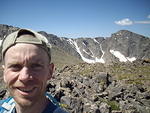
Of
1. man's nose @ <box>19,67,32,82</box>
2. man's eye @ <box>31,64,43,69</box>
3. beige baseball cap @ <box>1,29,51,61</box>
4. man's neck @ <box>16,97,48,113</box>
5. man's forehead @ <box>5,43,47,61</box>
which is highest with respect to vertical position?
beige baseball cap @ <box>1,29,51,61</box>

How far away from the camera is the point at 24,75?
411cm

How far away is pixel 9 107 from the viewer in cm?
473

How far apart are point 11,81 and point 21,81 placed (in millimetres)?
234

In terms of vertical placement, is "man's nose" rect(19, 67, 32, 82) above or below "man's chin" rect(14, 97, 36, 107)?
above

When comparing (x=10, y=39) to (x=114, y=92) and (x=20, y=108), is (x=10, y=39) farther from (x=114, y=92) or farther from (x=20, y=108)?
(x=114, y=92)

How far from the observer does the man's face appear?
4141 millimetres

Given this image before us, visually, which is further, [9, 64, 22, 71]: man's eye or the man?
[9, 64, 22, 71]: man's eye

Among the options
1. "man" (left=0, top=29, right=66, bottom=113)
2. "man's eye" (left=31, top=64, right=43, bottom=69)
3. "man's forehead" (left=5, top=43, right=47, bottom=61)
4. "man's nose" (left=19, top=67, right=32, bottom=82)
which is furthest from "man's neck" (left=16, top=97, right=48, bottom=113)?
"man's forehead" (left=5, top=43, right=47, bottom=61)

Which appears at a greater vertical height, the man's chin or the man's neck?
the man's chin

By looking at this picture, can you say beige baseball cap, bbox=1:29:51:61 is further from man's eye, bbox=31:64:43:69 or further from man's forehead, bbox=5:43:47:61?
man's eye, bbox=31:64:43:69

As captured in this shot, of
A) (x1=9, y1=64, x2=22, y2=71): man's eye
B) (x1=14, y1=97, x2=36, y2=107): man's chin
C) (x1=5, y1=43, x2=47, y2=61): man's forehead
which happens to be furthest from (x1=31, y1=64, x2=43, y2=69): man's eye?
(x1=14, y1=97, x2=36, y2=107): man's chin

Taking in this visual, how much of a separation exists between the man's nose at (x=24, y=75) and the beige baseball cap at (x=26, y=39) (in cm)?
48

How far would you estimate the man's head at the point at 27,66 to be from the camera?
13.6 ft

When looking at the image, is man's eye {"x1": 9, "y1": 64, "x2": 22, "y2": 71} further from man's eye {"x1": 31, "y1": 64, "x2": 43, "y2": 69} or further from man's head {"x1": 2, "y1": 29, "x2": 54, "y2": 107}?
man's eye {"x1": 31, "y1": 64, "x2": 43, "y2": 69}
